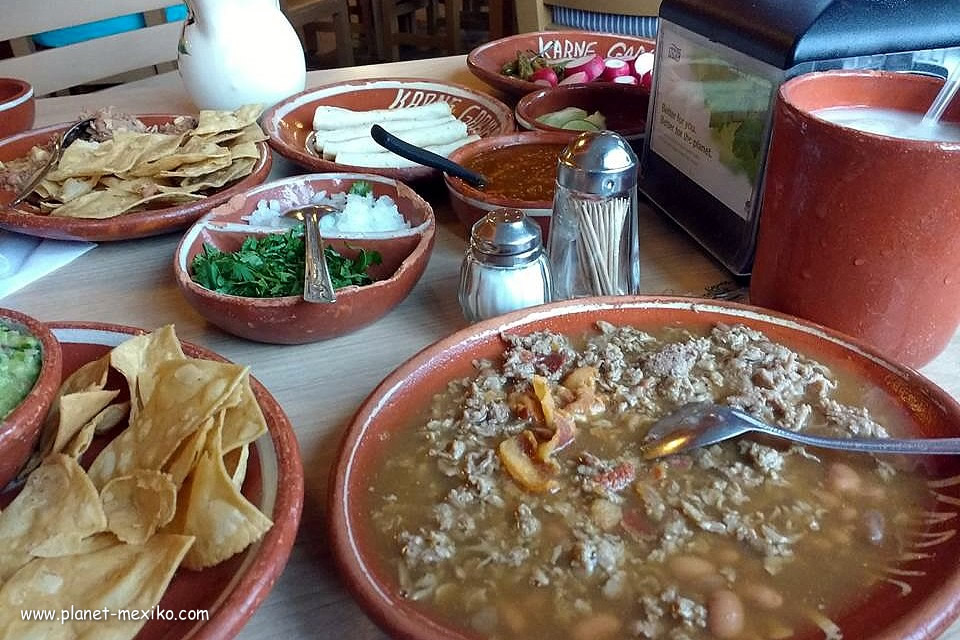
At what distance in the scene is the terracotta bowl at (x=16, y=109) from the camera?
1596 mm

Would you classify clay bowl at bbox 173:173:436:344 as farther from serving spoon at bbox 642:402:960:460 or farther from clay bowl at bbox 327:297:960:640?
serving spoon at bbox 642:402:960:460

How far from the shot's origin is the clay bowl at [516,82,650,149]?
1.56m

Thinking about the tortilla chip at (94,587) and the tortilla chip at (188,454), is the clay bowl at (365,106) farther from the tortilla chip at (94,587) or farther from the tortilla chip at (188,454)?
the tortilla chip at (94,587)

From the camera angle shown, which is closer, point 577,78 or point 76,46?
point 577,78

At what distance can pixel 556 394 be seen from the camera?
0.82 meters

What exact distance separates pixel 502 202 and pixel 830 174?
0.47m

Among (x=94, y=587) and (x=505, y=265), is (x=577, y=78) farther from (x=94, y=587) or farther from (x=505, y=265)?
(x=94, y=587)

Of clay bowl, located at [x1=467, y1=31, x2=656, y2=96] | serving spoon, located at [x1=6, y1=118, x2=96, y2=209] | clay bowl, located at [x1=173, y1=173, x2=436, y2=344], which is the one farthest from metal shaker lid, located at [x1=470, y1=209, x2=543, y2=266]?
clay bowl, located at [x1=467, y1=31, x2=656, y2=96]

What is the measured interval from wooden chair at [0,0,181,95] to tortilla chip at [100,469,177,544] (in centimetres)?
233

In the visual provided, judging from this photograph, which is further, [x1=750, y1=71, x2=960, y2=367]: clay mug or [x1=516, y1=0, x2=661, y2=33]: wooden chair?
[x1=516, y1=0, x2=661, y2=33]: wooden chair

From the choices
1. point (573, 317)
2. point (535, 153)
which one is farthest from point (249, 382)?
point (535, 153)

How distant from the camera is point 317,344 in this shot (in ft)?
3.33

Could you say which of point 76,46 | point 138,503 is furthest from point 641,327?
point 76,46

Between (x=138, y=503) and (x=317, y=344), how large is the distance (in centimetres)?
38
